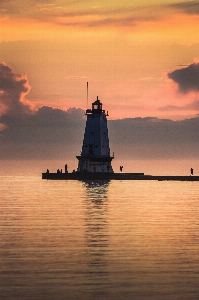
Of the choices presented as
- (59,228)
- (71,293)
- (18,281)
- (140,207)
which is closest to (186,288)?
(71,293)

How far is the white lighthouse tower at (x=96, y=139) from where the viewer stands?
477 feet

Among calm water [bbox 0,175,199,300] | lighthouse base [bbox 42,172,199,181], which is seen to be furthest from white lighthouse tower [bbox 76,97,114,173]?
calm water [bbox 0,175,199,300]

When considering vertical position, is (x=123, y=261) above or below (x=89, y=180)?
below

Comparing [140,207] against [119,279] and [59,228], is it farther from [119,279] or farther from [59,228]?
[119,279]

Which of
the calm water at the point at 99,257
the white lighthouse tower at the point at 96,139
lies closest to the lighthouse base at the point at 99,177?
the white lighthouse tower at the point at 96,139

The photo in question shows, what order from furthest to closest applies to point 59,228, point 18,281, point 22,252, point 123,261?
point 59,228, point 22,252, point 123,261, point 18,281

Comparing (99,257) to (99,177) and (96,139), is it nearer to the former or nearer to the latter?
(96,139)

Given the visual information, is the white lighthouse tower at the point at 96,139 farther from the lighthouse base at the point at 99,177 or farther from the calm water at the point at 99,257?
the calm water at the point at 99,257

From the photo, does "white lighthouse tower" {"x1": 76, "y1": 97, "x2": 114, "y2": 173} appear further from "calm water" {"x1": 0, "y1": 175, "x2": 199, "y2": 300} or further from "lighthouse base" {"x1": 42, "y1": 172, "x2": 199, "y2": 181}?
"calm water" {"x1": 0, "y1": 175, "x2": 199, "y2": 300}

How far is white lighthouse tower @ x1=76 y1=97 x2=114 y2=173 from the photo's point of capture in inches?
5723

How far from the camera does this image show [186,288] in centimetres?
2498

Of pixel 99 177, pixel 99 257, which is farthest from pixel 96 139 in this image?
pixel 99 257

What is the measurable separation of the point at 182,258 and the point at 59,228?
14.0 meters

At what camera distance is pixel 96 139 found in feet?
479
